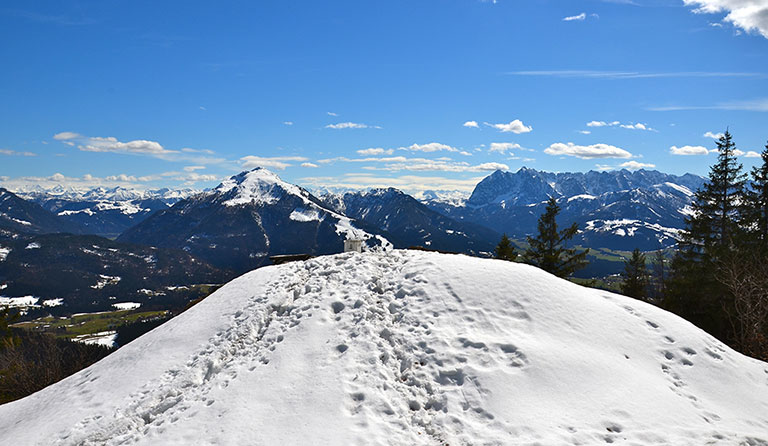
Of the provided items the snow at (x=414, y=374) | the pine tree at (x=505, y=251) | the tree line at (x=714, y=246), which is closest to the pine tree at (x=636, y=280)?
the tree line at (x=714, y=246)

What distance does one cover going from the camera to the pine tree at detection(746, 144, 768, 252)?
33750 millimetres

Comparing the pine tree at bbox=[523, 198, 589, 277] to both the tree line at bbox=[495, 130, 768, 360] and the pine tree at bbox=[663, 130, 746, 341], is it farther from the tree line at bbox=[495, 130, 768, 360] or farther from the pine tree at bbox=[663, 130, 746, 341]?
the pine tree at bbox=[663, 130, 746, 341]

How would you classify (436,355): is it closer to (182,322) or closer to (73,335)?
(182,322)

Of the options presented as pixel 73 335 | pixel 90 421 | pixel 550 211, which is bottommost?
pixel 73 335

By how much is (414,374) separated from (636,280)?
4755 centimetres

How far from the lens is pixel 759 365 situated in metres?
15.9

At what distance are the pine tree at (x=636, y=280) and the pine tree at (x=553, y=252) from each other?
13.7 m

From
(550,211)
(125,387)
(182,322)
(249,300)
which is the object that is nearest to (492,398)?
(249,300)

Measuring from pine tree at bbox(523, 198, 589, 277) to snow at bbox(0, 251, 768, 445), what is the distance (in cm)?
2078

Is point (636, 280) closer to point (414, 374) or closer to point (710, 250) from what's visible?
point (710, 250)

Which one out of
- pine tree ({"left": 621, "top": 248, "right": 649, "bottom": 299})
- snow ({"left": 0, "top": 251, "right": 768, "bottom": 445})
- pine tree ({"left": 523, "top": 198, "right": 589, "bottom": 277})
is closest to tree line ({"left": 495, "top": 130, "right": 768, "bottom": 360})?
pine tree ({"left": 523, "top": 198, "right": 589, "bottom": 277})

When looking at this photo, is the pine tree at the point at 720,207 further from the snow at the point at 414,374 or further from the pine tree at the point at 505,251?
the snow at the point at 414,374

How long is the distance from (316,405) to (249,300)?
782 centimetres

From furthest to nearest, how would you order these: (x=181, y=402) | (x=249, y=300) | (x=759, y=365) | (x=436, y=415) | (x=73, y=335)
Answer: (x=73, y=335) < (x=249, y=300) < (x=759, y=365) < (x=181, y=402) < (x=436, y=415)
